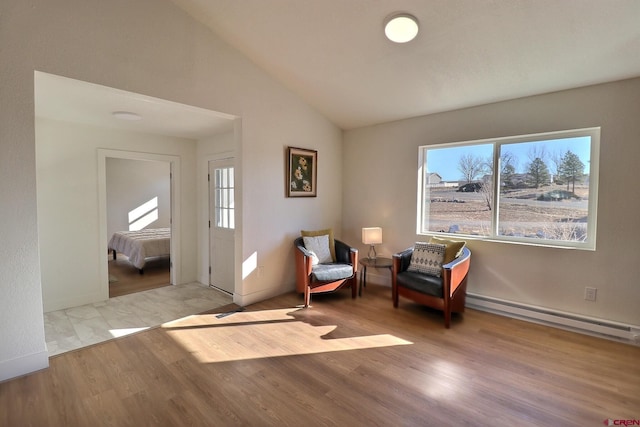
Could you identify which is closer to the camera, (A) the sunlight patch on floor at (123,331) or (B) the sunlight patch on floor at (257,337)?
(B) the sunlight patch on floor at (257,337)

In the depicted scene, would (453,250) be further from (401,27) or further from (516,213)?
(401,27)

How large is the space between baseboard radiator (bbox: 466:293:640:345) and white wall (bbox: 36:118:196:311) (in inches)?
190

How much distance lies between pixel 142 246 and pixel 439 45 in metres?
5.20

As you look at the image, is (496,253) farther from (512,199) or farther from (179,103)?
(179,103)

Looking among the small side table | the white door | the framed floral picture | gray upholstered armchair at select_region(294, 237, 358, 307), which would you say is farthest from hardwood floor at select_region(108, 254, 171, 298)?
the small side table

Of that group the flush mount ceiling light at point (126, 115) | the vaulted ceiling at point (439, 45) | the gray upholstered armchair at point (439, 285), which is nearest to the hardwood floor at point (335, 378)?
the gray upholstered armchair at point (439, 285)

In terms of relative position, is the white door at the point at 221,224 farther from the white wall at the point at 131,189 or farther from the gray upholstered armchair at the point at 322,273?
the white wall at the point at 131,189

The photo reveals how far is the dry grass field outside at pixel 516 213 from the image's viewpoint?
3.08 m

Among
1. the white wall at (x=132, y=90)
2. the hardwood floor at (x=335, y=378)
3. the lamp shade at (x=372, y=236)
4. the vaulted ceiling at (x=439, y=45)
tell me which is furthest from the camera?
the lamp shade at (x=372, y=236)

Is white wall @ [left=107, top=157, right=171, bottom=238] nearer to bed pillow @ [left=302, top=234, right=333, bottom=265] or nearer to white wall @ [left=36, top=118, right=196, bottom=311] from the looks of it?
white wall @ [left=36, top=118, right=196, bottom=311]

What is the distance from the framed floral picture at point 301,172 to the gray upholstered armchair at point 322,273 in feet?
2.31

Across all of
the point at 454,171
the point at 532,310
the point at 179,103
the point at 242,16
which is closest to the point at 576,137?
the point at 454,171

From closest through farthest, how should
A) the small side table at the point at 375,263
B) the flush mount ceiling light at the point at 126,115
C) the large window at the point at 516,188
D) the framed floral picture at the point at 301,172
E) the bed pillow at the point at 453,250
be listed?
the large window at the point at 516,188, the flush mount ceiling light at the point at 126,115, the bed pillow at the point at 453,250, the small side table at the point at 375,263, the framed floral picture at the point at 301,172

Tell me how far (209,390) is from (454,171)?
365 centimetres
